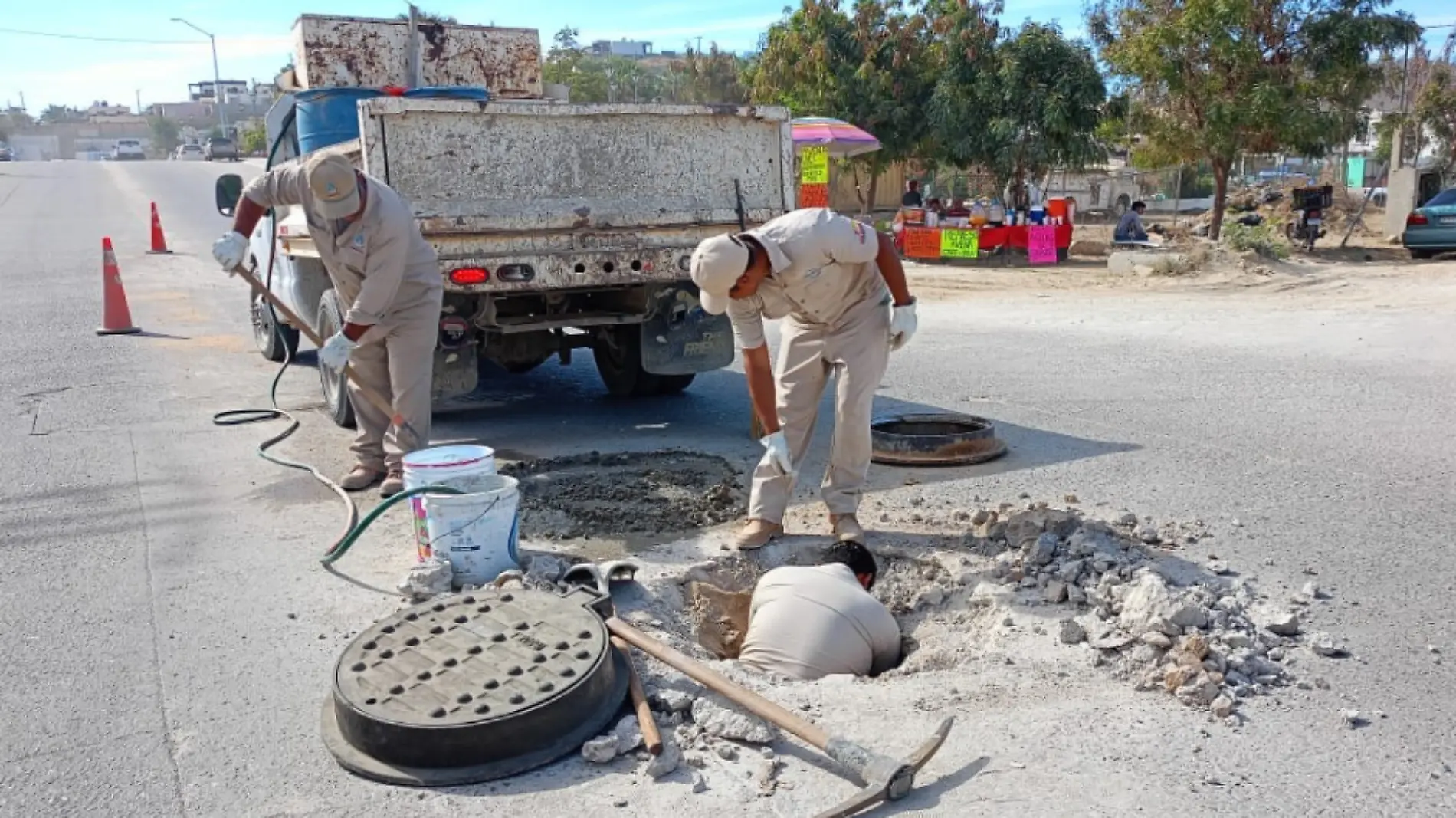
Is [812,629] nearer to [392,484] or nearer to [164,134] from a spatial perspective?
[392,484]

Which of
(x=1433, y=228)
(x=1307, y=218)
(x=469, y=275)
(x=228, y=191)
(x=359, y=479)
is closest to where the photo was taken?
(x=359, y=479)

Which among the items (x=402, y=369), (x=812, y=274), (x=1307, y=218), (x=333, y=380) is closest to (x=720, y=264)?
(x=812, y=274)

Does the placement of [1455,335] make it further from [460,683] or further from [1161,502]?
[460,683]

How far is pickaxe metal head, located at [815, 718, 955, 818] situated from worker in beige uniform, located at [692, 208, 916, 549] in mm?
1806

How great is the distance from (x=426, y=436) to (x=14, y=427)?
3.43m

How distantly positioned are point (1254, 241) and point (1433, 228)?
3628 millimetres

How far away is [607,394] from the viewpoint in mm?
8438

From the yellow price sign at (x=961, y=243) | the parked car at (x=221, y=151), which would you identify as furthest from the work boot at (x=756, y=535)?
the parked car at (x=221, y=151)

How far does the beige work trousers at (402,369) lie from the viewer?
5.54m

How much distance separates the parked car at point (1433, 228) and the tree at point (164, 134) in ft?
366

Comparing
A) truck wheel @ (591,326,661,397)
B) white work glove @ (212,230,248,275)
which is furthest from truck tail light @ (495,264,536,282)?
truck wheel @ (591,326,661,397)

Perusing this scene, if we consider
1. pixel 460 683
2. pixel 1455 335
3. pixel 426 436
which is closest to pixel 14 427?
pixel 426 436

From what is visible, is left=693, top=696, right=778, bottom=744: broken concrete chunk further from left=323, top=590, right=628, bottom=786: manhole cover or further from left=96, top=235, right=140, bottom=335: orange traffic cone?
left=96, top=235, right=140, bottom=335: orange traffic cone

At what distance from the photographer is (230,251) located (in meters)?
5.55
